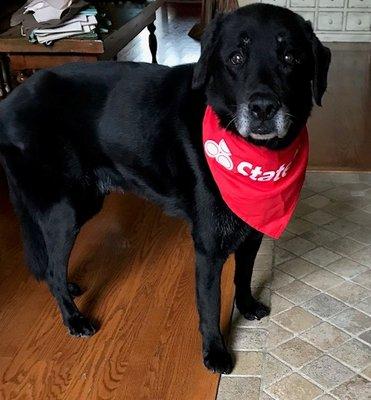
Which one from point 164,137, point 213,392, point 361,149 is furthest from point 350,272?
point 361,149

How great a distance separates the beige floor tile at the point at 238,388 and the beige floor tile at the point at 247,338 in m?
0.12

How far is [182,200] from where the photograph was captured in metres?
1.53

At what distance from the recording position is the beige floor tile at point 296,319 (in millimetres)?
1673

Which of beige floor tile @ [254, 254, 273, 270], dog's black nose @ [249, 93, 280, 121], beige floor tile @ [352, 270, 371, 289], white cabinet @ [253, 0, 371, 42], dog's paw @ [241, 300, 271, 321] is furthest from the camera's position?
white cabinet @ [253, 0, 371, 42]

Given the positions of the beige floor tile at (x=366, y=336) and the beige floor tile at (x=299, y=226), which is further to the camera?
the beige floor tile at (x=299, y=226)

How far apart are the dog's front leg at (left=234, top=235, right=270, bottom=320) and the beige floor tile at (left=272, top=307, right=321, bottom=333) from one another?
5 centimetres

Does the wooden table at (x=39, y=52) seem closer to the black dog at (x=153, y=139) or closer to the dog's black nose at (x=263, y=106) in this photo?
the black dog at (x=153, y=139)

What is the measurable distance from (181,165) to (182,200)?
103 millimetres

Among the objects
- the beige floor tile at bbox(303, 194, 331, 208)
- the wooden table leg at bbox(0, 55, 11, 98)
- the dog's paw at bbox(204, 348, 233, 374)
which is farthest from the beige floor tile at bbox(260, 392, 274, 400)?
the wooden table leg at bbox(0, 55, 11, 98)

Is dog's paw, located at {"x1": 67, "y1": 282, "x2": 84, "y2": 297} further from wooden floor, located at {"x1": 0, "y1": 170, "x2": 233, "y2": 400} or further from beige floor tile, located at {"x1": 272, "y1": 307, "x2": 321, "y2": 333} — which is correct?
beige floor tile, located at {"x1": 272, "y1": 307, "x2": 321, "y2": 333}

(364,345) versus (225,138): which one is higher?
(225,138)

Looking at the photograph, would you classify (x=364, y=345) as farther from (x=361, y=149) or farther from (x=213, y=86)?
(x=361, y=149)

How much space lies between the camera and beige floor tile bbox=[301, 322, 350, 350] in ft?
5.26

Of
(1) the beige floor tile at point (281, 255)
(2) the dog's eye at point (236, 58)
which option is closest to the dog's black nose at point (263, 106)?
(2) the dog's eye at point (236, 58)
